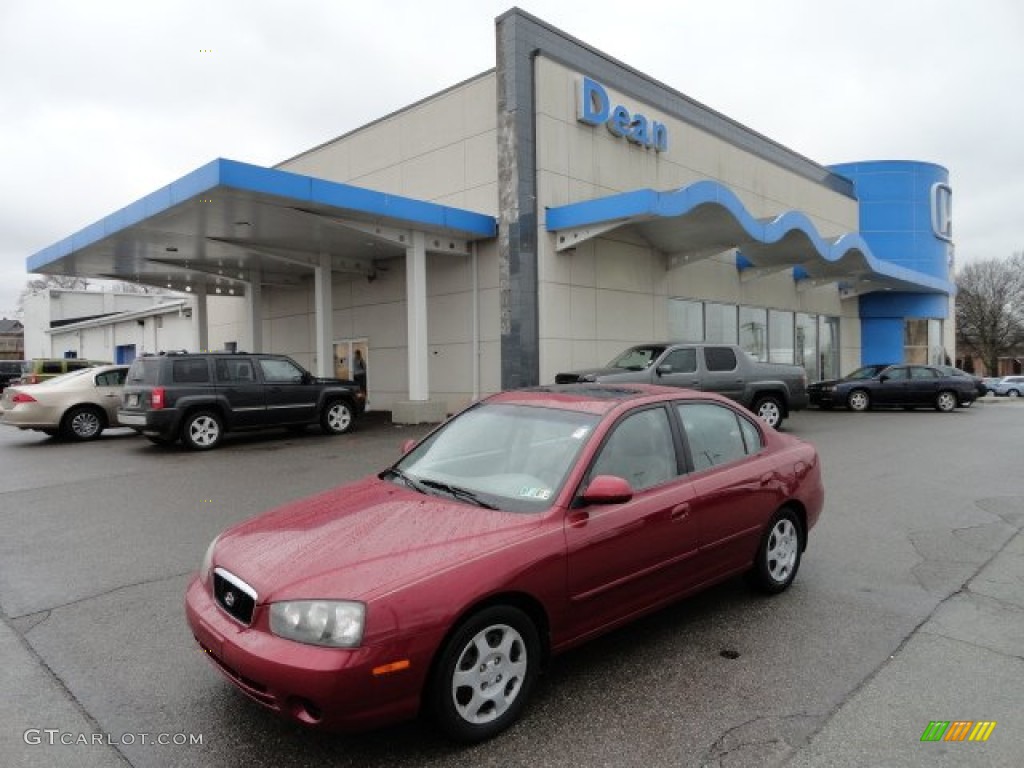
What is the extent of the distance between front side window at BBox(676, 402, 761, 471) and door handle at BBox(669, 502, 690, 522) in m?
0.33

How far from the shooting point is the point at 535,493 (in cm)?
333

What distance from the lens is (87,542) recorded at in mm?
5898

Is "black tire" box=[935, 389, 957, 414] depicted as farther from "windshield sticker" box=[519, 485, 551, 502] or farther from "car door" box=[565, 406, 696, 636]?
"windshield sticker" box=[519, 485, 551, 502]

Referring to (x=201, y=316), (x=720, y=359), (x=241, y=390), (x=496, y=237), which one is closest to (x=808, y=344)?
(x=720, y=359)

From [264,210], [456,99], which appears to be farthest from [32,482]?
[456,99]

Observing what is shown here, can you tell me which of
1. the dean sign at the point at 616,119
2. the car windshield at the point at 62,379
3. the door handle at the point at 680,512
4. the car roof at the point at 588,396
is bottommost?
the door handle at the point at 680,512

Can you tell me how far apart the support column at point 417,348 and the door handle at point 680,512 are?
11643 millimetres

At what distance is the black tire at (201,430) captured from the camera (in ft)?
37.3

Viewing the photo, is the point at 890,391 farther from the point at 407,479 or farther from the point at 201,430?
the point at 407,479

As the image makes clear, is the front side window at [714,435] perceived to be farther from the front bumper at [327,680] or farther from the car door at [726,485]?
the front bumper at [327,680]

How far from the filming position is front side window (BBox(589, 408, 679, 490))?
356cm

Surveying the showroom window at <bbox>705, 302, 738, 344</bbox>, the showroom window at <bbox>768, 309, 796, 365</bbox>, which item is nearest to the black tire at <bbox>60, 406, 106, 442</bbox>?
the showroom window at <bbox>705, 302, 738, 344</bbox>

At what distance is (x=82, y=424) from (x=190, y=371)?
144 inches

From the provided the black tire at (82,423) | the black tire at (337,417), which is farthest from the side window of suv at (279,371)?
the black tire at (82,423)
